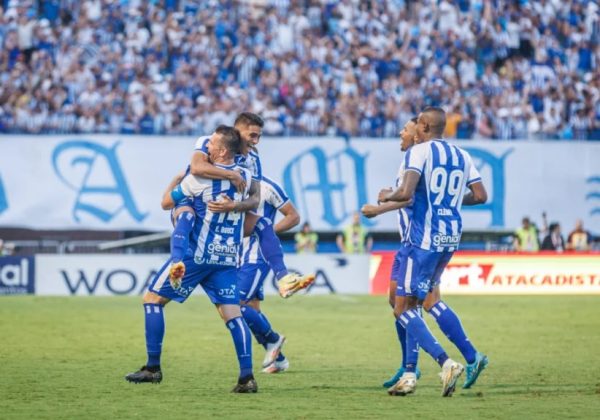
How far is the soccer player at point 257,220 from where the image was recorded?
35.4ft

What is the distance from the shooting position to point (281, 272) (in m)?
11.5

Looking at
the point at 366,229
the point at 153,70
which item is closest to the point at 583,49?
the point at 366,229

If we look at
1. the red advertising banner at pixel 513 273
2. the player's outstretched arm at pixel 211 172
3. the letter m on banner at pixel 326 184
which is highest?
the player's outstretched arm at pixel 211 172

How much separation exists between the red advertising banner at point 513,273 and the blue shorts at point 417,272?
1593 cm

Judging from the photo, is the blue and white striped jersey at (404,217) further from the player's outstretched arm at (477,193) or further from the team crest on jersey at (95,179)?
the team crest on jersey at (95,179)

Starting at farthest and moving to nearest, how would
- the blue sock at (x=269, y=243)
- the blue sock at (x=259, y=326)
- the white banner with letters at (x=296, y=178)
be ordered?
the white banner with letters at (x=296, y=178) → the blue sock at (x=259, y=326) → the blue sock at (x=269, y=243)

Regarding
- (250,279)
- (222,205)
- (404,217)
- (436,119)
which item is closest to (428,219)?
(404,217)

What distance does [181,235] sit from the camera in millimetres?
10516

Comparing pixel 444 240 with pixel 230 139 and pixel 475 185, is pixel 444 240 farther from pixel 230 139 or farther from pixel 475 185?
pixel 230 139

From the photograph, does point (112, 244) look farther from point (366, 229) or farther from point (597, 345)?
point (597, 345)

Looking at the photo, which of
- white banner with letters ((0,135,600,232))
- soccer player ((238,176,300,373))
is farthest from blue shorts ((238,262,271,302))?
white banner with letters ((0,135,600,232))

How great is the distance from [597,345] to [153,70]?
651 inches

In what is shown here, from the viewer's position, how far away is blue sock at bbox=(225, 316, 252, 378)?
417 inches

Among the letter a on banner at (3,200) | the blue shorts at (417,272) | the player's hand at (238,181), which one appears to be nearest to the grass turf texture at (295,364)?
the blue shorts at (417,272)
